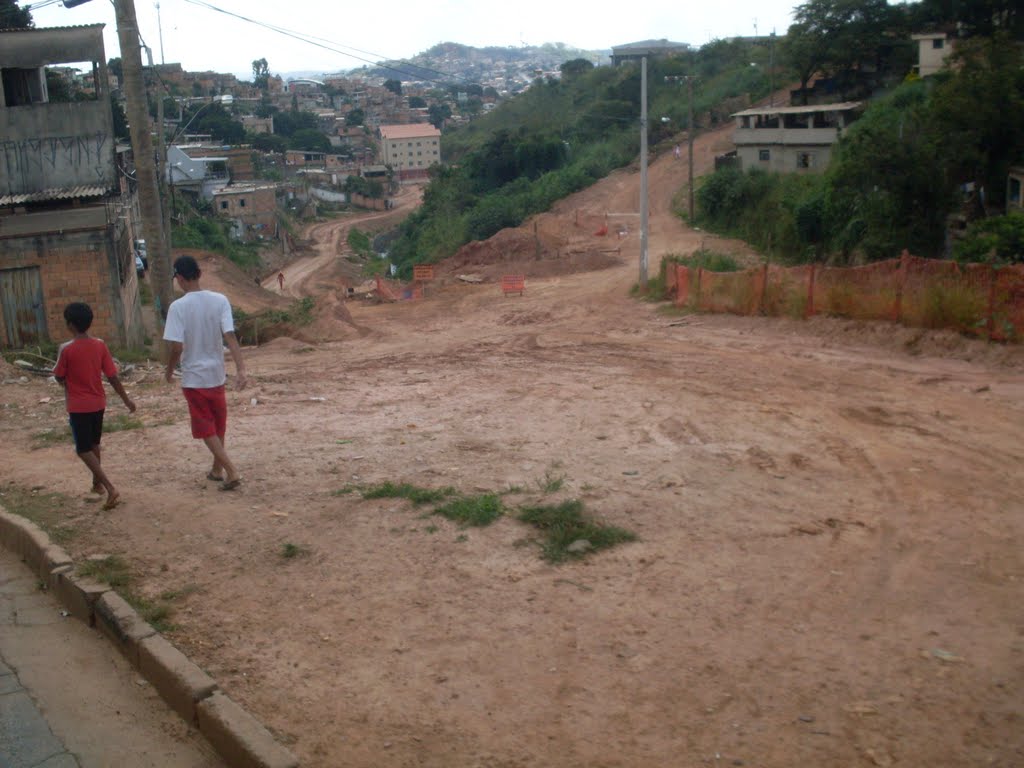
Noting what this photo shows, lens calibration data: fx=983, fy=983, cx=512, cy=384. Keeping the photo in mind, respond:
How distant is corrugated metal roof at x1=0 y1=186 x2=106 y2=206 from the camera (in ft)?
69.3

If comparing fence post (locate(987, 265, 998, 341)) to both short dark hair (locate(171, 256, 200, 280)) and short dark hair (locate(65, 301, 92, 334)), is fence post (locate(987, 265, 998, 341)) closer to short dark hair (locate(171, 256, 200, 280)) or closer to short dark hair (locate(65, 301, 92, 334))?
short dark hair (locate(171, 256, 200, 280))

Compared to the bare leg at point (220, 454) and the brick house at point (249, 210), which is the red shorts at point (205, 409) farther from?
the brick house at point (249, 210)

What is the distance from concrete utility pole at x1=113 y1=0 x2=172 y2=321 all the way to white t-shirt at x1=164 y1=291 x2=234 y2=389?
29.1ft

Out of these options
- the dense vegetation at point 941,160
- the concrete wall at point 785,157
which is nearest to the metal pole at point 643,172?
the dense vegetation at point 941,160

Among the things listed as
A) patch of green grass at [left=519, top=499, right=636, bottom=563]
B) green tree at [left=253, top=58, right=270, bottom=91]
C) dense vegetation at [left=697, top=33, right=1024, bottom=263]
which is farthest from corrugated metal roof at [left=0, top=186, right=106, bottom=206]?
green tree at [left=253, top=58, right=270, bottom=91]

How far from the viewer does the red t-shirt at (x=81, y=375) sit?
711cm

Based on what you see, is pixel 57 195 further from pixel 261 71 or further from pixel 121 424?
pixel 261 71

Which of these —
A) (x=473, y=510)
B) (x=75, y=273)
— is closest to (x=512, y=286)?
(x=75, y=273)

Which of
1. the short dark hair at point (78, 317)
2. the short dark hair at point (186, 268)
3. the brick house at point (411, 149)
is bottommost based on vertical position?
the short dark hair at point (78, 317)

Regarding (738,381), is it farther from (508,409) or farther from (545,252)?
(545,252)

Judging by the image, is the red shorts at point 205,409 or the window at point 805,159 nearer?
the red shorts at point 205,409

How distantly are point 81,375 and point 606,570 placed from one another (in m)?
4.13

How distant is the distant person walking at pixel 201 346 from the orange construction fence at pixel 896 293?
11.2 meters

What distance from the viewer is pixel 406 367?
52.2 ft
